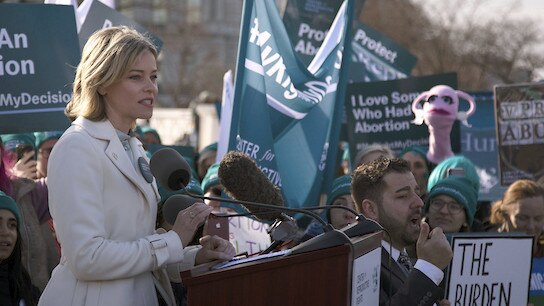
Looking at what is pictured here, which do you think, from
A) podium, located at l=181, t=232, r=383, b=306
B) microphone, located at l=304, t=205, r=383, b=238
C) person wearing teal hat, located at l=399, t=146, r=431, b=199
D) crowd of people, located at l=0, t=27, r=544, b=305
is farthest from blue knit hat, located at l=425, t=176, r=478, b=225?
podium, located at l=181, t=232, r=383, b=306

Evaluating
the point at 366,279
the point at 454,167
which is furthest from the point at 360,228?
the point at 454,167

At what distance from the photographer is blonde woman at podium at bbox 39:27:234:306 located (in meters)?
3.55

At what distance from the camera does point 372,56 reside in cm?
1158

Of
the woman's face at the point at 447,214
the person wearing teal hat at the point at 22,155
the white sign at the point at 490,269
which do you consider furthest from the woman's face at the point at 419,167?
the white sign at the point at 490,269

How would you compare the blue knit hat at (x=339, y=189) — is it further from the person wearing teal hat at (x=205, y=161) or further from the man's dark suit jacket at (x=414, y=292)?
the person wearing teal hat at (x=205, y=161)

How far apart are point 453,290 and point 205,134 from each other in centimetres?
2184

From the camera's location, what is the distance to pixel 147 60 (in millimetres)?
3764

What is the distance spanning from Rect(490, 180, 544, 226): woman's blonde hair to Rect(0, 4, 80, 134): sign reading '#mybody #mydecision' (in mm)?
2768

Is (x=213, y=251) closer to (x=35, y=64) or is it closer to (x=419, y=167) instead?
(x=35, y=64)

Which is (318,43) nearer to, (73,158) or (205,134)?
(73,158)

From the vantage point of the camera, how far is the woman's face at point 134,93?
3742mm

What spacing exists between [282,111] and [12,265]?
2618mm

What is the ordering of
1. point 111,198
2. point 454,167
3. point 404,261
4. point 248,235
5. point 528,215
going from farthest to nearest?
point 454,167 < point 528,215 < point 248,235 < point 404,261 < point 111,198

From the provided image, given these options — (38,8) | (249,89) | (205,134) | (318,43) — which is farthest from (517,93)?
(205,134)
